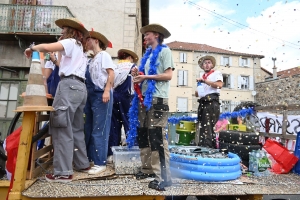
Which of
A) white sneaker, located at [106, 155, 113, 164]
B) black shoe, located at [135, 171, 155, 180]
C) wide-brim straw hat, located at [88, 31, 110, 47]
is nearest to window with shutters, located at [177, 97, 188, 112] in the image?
white sneaker, located at [106, 155, 113, 164]

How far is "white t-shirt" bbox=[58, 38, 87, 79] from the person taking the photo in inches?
98.3

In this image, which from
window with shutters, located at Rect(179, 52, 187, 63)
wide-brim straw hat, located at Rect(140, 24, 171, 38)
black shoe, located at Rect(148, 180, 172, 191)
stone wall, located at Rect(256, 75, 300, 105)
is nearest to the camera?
black shoe, located at Rect(148, 180, 172, 191)

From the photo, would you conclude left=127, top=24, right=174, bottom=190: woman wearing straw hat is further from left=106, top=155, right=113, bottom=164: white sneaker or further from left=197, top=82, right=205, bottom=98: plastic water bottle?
left=197, top=82, right=205, bottom=98: plastic water bottle

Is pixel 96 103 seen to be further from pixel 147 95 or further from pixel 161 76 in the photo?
pixel 161 76

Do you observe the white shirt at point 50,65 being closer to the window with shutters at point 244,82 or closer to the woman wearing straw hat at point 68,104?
the woman wearing straw hat at point 68,104

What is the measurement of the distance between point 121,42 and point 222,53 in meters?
21.3

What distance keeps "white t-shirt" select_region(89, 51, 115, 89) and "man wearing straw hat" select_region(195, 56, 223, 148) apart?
1.65 metres

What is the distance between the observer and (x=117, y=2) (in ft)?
35.2

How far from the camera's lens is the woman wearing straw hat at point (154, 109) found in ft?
8.06

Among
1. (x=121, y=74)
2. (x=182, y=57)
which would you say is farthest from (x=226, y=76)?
(x=121, y=74)

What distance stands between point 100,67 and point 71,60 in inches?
22.0

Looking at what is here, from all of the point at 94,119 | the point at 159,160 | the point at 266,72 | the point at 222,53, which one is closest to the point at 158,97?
the point at 159,160

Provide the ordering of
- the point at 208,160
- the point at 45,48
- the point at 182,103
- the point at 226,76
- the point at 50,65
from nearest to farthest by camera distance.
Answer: the point at 45,48
the point at 208,160
the point at 50,65
the point at 182,103
the point at 226,76

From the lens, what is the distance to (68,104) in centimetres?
240
